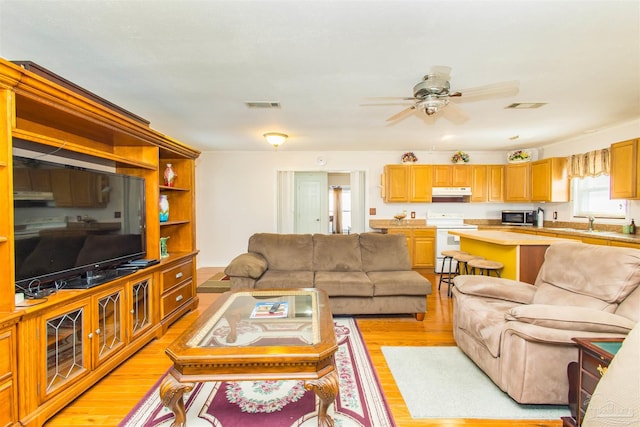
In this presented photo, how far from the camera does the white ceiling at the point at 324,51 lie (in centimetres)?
158

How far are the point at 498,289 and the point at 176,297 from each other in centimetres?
303

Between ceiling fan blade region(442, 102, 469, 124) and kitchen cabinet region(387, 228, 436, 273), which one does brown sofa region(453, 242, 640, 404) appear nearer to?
ceiling fan blade region(442, 102, 469, 124)

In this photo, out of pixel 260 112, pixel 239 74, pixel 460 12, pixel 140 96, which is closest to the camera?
pixel 460 12

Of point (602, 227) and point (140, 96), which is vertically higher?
point (140, 96)

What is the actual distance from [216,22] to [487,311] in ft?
8.54

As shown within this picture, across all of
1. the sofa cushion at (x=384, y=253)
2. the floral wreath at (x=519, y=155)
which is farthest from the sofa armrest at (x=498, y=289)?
the floral wreath at (x=519, y=155)

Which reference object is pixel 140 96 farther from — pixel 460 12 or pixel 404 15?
pixel 460 12

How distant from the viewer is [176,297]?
299 centimetres

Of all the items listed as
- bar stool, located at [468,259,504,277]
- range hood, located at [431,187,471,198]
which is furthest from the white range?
bar stool, located at [468,259,504,277]

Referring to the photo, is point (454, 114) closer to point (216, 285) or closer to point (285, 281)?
point (285, 281)

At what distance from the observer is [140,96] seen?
2.81 meters

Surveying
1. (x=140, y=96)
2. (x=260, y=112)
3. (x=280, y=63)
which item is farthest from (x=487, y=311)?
(x=140, y=96)

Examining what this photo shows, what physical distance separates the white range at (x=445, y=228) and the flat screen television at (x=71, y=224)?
4551 mm

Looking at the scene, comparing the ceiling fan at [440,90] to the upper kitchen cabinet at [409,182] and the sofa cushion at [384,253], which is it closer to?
the sofa cushion at [384,253]
